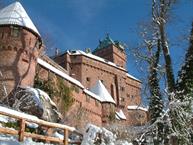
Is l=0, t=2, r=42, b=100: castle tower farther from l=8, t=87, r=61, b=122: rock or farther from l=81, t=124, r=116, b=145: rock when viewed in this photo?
l=81, t=124, r=116, b=145: rock

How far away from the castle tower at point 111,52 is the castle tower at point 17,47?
3721 cm

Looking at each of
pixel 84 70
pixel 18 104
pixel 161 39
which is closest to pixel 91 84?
pixel 84 70

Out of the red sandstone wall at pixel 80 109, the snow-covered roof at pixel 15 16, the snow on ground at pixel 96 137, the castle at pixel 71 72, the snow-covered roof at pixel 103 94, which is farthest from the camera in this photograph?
the snow-covered roof at pixel 103 94

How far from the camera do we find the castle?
2500 cm

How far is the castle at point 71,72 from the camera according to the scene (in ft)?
82.0

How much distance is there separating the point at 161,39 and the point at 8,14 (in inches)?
610

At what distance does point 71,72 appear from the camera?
2058 inches

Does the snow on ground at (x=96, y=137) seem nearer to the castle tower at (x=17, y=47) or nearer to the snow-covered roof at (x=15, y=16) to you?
the castle tower at (x=17, y=47)

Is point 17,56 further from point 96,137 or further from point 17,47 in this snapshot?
point 96,137

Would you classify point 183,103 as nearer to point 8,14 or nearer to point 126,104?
point 8,14

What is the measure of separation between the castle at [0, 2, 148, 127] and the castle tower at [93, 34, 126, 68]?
17 centimetres

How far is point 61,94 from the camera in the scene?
1227 inches

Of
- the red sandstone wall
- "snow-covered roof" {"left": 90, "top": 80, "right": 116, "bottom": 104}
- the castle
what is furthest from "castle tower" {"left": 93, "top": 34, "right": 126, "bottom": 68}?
the red sandstone wall

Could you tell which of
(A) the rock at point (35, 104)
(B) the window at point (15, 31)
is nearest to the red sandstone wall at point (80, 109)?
(B) the window at point (15, 31)
